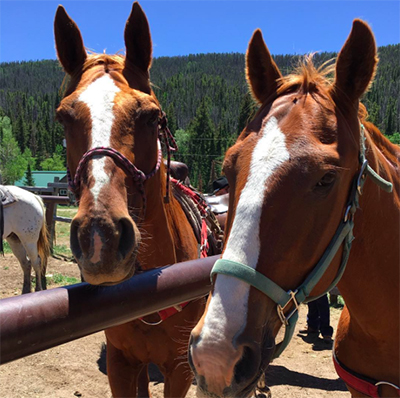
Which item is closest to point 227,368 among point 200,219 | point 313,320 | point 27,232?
point 200,219

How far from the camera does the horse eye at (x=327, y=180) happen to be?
134cm

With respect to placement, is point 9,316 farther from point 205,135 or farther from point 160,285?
point 205,135

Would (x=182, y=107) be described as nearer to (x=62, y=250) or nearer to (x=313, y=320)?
(x=62, y=250)

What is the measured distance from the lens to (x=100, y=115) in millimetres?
1911

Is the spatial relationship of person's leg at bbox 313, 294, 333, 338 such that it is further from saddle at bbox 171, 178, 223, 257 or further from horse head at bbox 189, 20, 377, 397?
horse head at bbox 189, 20, 377, 397

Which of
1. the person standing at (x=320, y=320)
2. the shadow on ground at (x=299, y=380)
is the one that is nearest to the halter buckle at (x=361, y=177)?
the shadow on ground at (x=299, y=380)

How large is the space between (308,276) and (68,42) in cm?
213

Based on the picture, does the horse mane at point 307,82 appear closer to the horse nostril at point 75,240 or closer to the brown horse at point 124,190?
the brown horse at point 124,190

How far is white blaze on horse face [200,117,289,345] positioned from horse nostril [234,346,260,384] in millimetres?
79

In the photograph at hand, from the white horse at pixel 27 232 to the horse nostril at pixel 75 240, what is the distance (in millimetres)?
6347

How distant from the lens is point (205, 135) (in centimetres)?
7638

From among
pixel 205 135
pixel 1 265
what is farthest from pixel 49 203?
pixel 205 135

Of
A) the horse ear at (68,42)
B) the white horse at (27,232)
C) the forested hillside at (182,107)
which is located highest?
the forested hillside at (182,107)

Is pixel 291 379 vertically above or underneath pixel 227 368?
underneath
